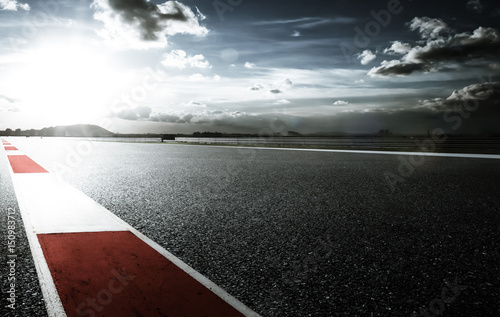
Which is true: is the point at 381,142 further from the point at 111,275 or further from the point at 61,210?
the point at 111,275

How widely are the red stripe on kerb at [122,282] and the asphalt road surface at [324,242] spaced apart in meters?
0.19

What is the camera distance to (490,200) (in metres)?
6.38

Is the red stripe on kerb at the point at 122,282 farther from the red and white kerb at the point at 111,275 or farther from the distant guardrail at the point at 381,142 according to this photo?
the distant guardrail at the point at 381,142

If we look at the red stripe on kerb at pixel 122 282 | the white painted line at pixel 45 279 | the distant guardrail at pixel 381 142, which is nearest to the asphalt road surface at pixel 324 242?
the white painted line at pixel 45 279

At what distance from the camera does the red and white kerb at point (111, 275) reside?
7.88 feet

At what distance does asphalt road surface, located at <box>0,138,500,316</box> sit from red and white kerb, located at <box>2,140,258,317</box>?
0.13 metres

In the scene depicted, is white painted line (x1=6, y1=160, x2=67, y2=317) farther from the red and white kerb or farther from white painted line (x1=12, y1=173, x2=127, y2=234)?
white painted line (x1=12, y1=173, x2=127, y2=234)

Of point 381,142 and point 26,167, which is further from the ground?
point 381,142

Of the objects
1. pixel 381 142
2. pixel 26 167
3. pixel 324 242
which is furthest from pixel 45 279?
pixel 381 142

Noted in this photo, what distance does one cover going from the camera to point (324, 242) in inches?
152

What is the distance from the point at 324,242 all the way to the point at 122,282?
6.58ft

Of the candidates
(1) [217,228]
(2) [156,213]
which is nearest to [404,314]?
(1) [217,228]

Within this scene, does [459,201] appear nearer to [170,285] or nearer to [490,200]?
[490,200]

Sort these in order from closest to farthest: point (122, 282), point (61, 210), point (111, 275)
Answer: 1. point (122, 282)
2. point (111, 275)
3. point (61, 210)
